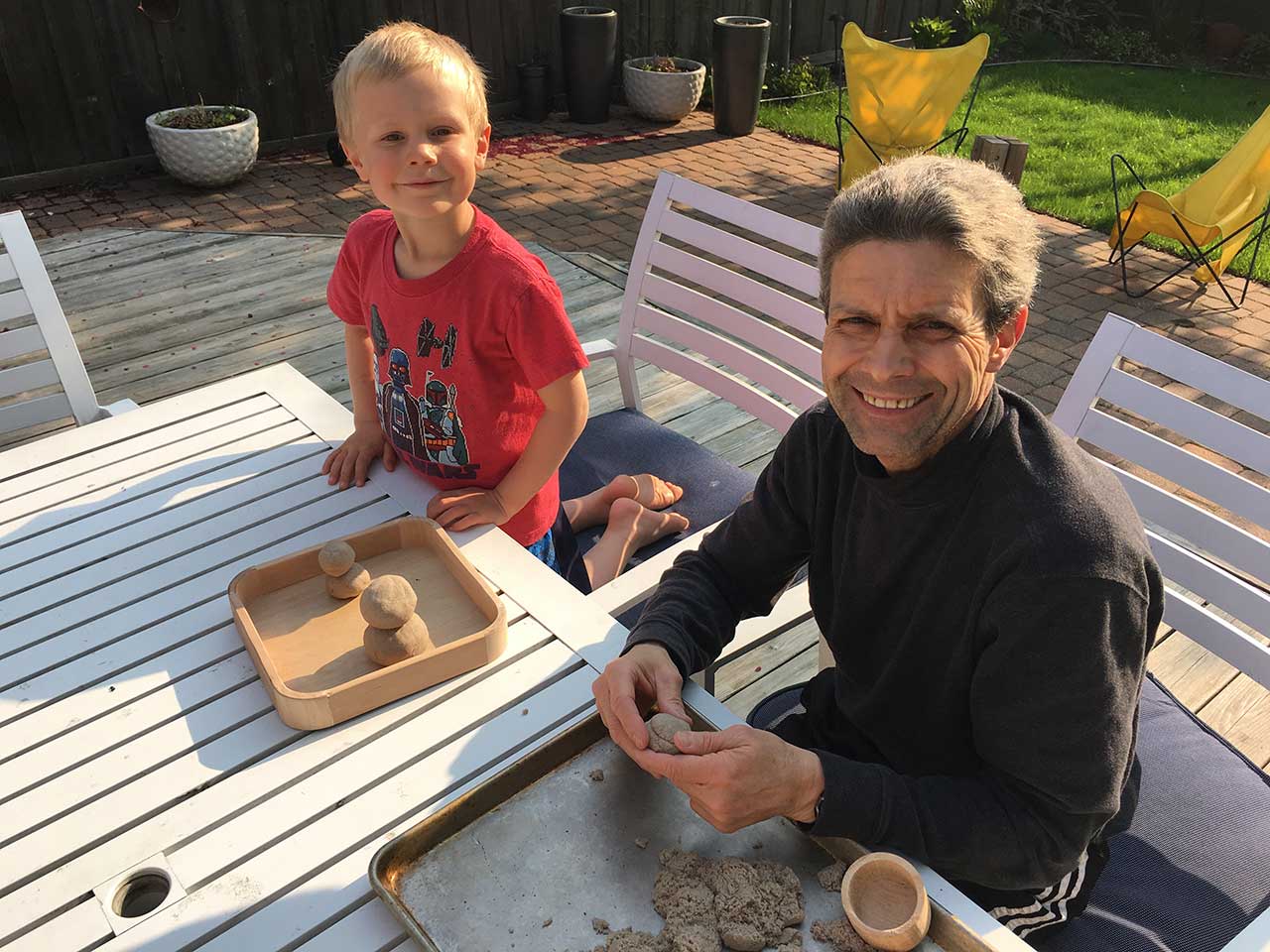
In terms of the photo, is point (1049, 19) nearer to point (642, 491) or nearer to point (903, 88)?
point (903, 88)

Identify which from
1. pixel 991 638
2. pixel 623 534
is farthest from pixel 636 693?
pixel 623 534

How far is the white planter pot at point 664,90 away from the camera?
7.56 meters

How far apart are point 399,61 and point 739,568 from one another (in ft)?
3.36

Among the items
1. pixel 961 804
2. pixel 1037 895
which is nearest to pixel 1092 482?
pixel 961 804

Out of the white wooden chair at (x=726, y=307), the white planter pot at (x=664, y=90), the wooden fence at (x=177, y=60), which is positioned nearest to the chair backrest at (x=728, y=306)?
the white wooden chair at (x=726, y=307)

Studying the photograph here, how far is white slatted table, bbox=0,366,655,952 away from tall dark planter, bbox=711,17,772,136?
6.22 m

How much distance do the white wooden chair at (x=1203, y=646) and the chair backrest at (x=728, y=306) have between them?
613mm

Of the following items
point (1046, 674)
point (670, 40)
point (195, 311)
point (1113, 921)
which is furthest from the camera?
point (670, 40)

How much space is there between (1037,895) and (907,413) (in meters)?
0.74

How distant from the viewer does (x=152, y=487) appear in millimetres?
1896

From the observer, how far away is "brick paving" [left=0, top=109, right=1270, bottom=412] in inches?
193

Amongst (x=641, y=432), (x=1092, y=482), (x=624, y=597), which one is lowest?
(x=641, y=432)

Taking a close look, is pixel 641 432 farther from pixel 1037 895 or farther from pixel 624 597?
pixel 1037 895

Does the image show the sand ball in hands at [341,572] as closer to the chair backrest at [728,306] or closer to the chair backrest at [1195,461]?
the chair backrest at [728,306]
